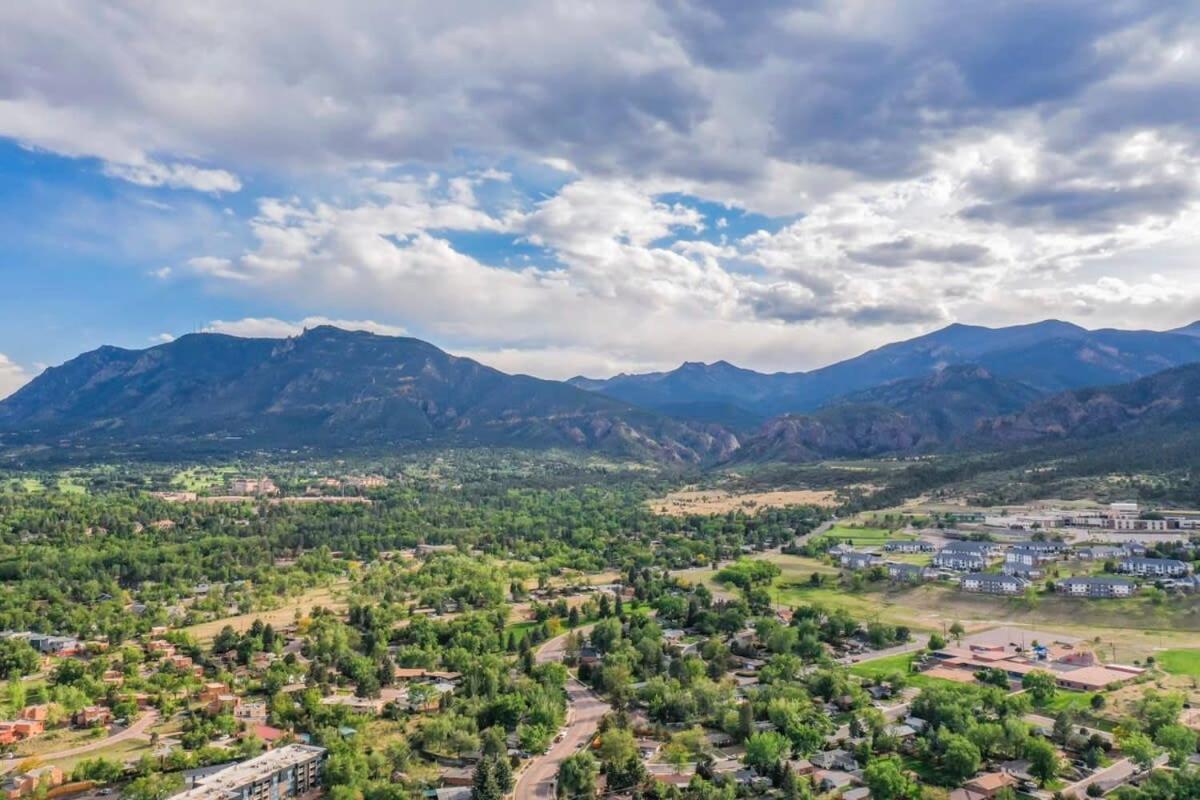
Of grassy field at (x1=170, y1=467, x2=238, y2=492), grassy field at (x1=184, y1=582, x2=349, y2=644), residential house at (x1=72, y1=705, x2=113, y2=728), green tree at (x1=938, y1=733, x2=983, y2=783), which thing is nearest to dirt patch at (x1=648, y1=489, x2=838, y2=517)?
grassy field at (x1=184, y1=582, x2=349, y2=644)

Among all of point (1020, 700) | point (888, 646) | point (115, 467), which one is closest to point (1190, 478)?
point (888, 646)

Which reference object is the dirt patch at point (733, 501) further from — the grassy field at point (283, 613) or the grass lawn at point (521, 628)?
the grass lawn at point (521, 628)

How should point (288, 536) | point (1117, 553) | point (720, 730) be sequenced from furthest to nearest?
point (288, 536), point (1117, 553), point (720, 730)

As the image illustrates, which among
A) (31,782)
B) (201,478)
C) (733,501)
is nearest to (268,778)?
(31,782)

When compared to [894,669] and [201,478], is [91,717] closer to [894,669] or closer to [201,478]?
[894,669]

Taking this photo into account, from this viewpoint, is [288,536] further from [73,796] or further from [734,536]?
[73,796]

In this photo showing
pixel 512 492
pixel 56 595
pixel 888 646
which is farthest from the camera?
pixel 512 492
